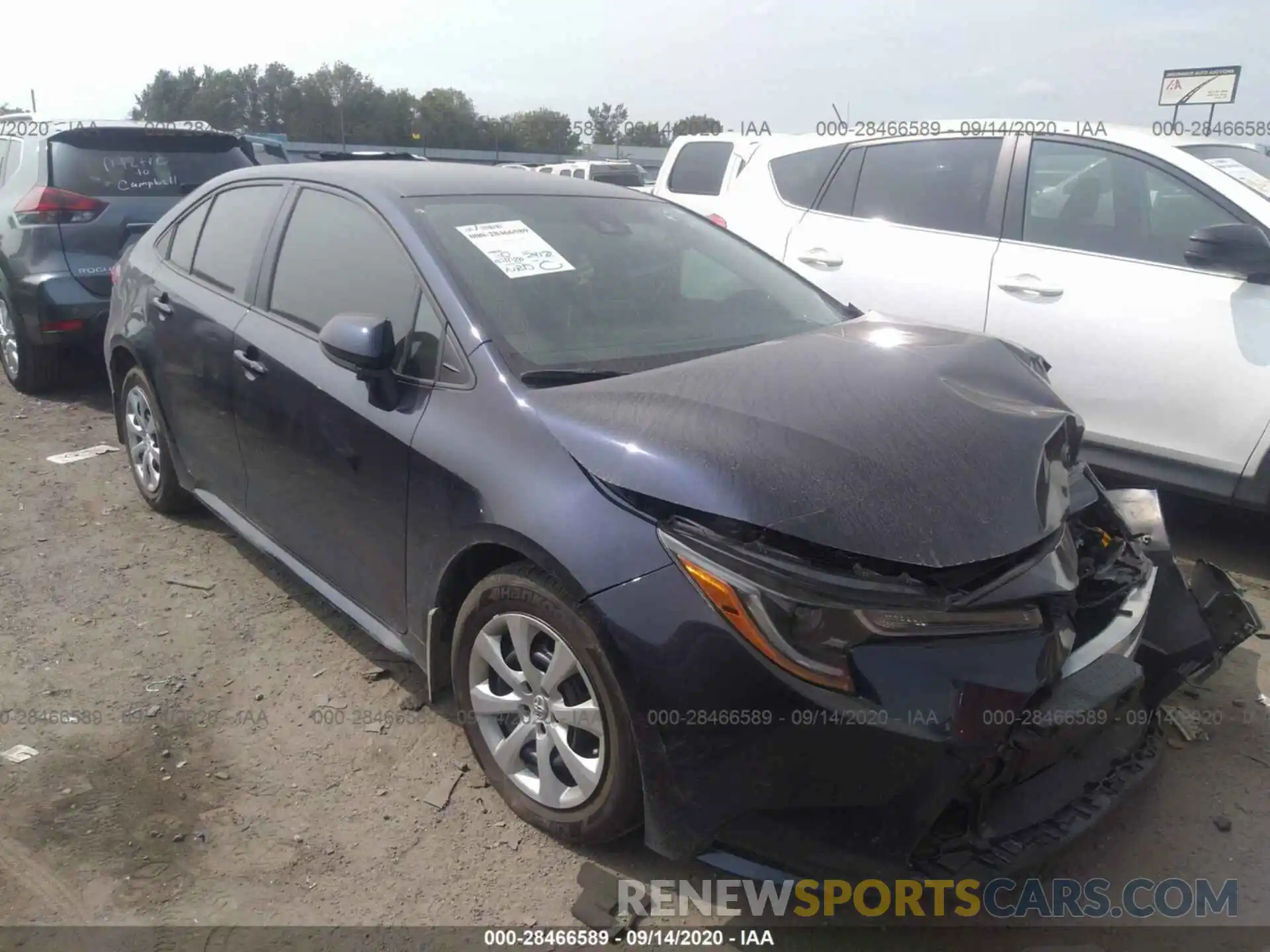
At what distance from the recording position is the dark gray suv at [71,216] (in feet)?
19.8

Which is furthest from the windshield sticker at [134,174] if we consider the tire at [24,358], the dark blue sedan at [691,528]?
the dark blue sedan at [691,528]

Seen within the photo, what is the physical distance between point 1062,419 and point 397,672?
7.48 feet

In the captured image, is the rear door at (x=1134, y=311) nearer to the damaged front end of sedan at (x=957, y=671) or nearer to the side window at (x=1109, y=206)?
the side window at (x=1109, y=206)

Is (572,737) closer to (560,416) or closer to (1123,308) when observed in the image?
(560,416)

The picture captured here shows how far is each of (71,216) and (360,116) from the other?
164 feet

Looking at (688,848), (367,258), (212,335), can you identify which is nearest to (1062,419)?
(688,848)

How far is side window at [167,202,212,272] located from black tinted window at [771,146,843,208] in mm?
3115

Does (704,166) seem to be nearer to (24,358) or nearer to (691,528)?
(24,358)

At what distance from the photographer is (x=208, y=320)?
12.0 feet

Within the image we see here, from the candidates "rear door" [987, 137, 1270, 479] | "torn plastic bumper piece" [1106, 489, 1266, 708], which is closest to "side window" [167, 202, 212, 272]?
"rear door" [987, 137, 1270, 479]

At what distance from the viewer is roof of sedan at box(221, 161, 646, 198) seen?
319 centimetres

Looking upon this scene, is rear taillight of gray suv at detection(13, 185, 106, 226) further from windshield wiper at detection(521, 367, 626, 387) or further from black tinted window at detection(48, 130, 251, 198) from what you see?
windshield wiper at detection(521, 367, 626, 387)

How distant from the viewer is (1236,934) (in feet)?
7.33

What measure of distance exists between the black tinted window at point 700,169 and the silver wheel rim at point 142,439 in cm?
362
